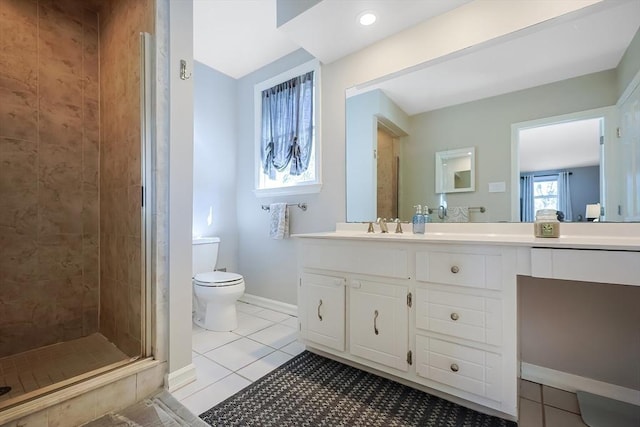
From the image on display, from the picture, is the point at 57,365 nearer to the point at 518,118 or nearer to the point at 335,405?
the point at 335,405

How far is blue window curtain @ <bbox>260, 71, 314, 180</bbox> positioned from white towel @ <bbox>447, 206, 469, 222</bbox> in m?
1.26

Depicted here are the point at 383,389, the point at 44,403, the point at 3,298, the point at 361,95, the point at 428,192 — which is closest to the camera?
the point at 44,403

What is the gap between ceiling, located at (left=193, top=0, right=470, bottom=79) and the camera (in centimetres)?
174

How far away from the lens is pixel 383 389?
4.96 feet

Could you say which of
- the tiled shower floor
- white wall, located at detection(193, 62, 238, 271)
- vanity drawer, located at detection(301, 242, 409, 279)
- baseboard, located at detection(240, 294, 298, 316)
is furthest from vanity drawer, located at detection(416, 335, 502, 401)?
white wall, located at detection(193, 62, 238, 271)

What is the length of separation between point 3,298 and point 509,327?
2743 mm

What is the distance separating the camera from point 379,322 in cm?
154

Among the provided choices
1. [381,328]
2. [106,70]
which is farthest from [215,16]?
[381,328]

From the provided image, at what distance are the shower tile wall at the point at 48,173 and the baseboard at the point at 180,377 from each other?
1006 millimetres

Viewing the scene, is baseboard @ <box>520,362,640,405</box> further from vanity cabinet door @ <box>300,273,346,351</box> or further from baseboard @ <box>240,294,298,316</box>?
baseboard @ <box>240,294,298,316</box>

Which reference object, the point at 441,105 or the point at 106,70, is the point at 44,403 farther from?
the point at 441,105

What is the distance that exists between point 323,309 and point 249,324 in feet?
3.03

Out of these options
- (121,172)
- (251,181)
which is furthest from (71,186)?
(251,181)

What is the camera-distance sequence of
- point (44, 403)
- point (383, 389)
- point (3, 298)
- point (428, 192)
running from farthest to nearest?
point (428, 192), point (3, 298), point (383, 389), point (44, 403)
